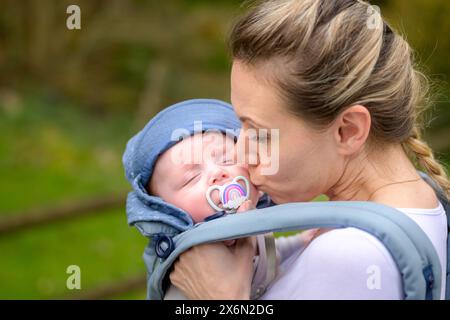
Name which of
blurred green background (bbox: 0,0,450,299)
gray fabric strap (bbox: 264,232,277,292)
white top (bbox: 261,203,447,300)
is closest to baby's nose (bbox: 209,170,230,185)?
gray fabric strap (bbox: 264,232,277,292)

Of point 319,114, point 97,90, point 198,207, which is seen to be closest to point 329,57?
point 319,114

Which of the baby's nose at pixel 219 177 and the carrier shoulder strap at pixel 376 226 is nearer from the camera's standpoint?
the carrier shoulder strap at pixel 376 226

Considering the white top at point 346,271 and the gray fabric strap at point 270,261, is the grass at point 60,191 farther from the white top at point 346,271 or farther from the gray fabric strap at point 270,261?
the white top at point 346,271

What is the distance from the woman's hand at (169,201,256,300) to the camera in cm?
186

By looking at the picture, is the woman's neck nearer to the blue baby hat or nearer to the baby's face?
the baby's face

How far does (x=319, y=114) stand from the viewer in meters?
1.87

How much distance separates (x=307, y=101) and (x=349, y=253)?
0.41m

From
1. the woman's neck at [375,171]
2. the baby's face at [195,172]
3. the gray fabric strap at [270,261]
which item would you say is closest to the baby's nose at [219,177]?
the baby's face at [195,172]

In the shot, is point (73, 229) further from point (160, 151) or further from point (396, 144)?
point (396, 144)

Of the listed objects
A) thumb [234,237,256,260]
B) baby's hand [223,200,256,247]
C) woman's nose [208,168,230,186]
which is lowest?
thumb [234,237,256,260]

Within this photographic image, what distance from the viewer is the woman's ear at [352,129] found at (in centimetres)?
187

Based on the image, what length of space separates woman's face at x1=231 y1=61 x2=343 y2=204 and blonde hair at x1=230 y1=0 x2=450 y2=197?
0.03 metres
